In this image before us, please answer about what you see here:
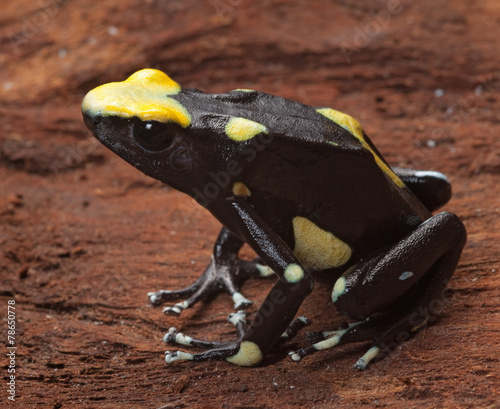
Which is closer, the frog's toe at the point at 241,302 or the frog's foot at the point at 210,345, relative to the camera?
the frog's foot at the point at 210,345

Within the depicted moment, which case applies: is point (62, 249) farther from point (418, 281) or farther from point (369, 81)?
point (369, 81)

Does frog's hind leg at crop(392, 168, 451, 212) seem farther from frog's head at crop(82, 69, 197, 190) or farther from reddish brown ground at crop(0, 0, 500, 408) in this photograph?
frog's head at crop(82, 69, 197, 190)

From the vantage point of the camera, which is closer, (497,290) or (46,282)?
(497,290)

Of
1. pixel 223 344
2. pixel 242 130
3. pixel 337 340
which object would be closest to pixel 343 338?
pixel 337 340

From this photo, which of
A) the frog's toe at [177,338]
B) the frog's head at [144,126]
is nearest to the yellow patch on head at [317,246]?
the frog's head at [144,126]

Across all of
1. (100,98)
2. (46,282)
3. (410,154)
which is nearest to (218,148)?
(100,98)

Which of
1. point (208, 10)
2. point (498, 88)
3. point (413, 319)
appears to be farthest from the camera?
point (208, 10)

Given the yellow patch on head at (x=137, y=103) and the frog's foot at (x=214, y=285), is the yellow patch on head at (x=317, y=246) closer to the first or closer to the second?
the frog's foot at (x=214, y=285)
